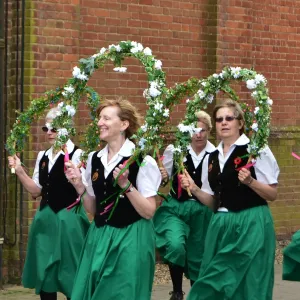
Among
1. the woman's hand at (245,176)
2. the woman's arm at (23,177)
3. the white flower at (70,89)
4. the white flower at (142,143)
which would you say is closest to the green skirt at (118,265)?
the white flower at (142,143)

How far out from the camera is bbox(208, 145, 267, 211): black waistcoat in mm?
8711

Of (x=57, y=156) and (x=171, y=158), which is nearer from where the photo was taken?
(x=57, y=156)

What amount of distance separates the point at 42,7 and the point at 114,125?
384cm

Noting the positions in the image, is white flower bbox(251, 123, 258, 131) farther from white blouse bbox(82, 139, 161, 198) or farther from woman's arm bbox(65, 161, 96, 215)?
woman's arm bbox(65, 161, 96, 215)

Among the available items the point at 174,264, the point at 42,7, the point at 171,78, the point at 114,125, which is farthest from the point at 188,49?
the point at 114,125

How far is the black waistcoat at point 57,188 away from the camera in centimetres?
946

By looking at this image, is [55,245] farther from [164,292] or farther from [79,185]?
[164,292]

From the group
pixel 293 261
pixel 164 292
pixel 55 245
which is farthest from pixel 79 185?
pixel 164 292

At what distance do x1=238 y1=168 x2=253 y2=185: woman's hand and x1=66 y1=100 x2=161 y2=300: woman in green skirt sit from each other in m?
0.92

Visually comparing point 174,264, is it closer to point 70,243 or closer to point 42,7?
point 70,243

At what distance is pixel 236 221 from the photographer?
8703mm

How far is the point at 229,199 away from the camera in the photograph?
345 inches

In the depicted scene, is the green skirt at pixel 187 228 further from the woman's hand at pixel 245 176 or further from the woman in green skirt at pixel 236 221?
the woman's hand at pixel 245 176

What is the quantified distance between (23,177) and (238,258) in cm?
211
